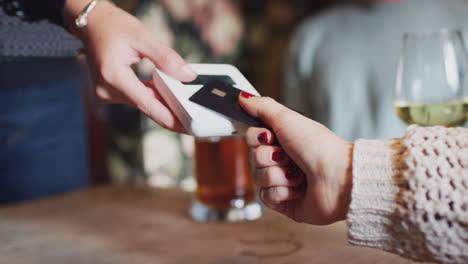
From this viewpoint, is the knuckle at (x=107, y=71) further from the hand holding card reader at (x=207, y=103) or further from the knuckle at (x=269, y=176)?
the knuckle at (x=269, y=176)

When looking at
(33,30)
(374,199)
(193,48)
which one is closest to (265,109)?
(374,199)

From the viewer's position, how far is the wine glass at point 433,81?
2.24 feet

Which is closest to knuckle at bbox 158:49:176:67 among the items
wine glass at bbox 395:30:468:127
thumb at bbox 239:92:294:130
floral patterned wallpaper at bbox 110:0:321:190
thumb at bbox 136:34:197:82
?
thumb at bbox 136:34:197:82

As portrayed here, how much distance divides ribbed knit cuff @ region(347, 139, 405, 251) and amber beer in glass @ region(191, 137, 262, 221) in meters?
0.32

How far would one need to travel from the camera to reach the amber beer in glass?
78cm

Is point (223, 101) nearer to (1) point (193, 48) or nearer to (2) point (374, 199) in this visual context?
(2) point (374, 199)

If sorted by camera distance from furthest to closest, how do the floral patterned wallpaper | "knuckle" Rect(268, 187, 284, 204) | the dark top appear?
the floral patterned wallpaper
the dark top
"knuckle" Rect(268, 187, 284, 204)

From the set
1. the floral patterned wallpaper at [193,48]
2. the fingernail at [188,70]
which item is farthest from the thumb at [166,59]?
the floral patterned wallpaper at [193,48]

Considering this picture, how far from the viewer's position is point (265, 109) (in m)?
0.56

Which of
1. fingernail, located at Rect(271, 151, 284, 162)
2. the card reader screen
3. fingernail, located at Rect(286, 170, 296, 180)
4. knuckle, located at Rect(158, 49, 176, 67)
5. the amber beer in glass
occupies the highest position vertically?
knuckle, located at Rect(158, 49, 176, 67)

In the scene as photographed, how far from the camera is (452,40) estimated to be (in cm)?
70

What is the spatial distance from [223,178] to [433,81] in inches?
13.6

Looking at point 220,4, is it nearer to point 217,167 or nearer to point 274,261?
point 217,167

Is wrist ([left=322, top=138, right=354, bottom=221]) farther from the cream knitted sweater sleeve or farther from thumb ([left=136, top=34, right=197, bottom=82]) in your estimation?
thumb ([left=136, top=34, right=197, bottom=82])
